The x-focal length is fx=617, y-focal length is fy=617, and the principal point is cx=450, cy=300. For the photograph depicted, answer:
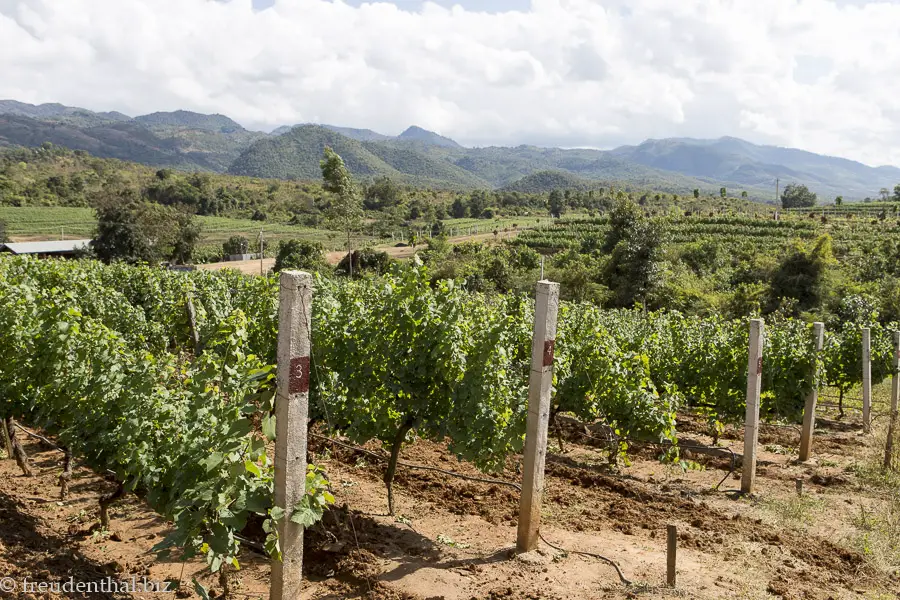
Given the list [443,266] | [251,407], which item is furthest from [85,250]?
[251,407]

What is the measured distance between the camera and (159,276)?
1351cm

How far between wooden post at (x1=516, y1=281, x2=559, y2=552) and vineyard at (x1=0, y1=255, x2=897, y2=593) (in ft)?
1.36

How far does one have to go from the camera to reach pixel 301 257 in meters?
38.1

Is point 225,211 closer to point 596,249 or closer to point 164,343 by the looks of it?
point 596,249

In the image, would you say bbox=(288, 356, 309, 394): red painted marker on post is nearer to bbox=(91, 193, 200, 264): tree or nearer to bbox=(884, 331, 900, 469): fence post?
bbox=(884, 331, 900, 469): fence post

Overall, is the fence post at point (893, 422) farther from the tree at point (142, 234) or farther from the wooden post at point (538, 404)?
the tree at point (142, 234)

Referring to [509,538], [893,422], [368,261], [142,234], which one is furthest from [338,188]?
[509,538]

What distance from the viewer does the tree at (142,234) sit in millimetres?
39438

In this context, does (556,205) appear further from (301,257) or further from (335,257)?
(301,257)

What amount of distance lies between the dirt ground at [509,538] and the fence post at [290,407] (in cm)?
105

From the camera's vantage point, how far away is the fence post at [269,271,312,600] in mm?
3475

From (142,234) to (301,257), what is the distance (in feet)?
37.3

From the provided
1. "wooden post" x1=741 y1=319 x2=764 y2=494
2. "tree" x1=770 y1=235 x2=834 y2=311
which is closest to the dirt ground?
"wooden post" x1=741 y1=319 x2=764 y2=494

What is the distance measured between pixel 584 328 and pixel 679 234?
136 feet
